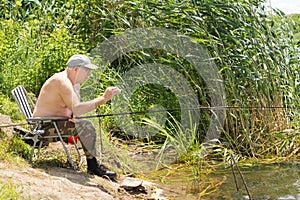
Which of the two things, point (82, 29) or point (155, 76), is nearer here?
point (155, 76)

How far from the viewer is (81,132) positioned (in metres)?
5.60

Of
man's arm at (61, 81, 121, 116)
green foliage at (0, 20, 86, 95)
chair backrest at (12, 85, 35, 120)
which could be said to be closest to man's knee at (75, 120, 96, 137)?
man's arm at (61, 81, 121, 116)

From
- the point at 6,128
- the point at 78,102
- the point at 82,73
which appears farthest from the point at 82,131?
the point at 6,128

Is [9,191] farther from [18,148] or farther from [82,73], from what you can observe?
[82,73]

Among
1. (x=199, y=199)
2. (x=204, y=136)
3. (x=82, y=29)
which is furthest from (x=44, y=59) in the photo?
(x=199, y=199)

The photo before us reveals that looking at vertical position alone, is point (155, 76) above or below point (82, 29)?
below

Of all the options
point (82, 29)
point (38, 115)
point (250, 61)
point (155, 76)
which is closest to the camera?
point (38, 115)

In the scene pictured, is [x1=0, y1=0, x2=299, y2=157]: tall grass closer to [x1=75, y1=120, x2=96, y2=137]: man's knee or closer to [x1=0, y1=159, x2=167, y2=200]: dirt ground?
[x1=0, y1=159, x2=167, y2=200]: dirt ground

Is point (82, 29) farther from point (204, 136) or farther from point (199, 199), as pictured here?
point (199, 199)

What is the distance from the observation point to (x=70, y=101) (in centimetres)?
538

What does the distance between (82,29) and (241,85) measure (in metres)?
3.03

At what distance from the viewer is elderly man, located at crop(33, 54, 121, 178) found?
5.38 m

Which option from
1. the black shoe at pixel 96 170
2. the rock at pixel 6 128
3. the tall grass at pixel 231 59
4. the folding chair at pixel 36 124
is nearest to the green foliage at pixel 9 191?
the folding chair at pixel 36 124

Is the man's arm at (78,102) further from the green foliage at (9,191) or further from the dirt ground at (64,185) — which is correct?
the green foliage at (9,191)
